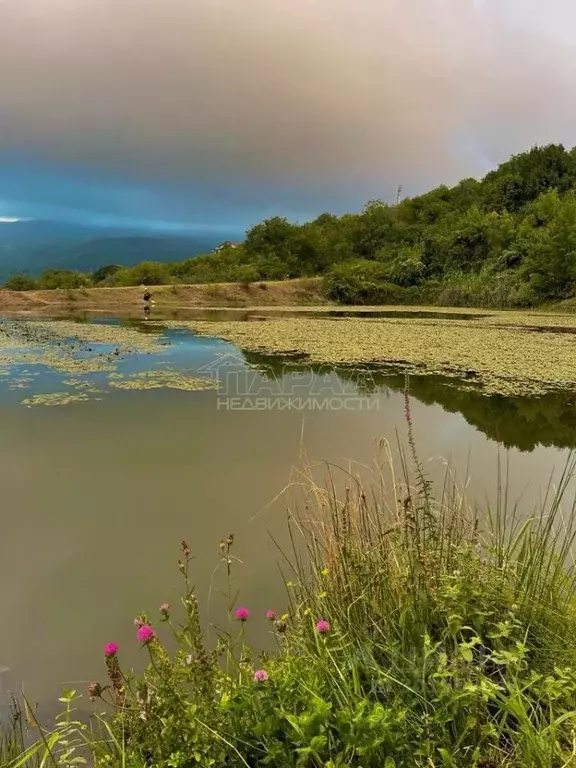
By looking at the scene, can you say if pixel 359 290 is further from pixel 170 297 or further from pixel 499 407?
pixel 499 407

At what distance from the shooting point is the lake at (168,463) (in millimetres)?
2201

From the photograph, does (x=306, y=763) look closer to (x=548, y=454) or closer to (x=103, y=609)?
(x=103, y=609)

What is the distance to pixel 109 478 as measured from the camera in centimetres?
366

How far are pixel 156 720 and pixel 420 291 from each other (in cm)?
2840

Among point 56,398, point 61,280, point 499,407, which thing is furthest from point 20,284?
point 499,407

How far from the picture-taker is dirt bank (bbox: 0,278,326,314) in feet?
69.4

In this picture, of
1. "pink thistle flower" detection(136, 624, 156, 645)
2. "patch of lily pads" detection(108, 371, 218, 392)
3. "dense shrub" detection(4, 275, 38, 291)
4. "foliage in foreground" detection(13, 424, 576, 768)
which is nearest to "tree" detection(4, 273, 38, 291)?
"dense shrub" detection(4, 275, 38, 291)

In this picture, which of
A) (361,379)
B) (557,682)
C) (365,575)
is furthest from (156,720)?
(361,379)

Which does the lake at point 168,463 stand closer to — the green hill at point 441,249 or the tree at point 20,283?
the tree at point 20,283

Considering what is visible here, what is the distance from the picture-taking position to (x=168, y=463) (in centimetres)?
399

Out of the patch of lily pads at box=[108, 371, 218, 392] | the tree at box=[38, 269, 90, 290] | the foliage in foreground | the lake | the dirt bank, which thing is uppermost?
the tree at box=[38, 269, 90, 290]

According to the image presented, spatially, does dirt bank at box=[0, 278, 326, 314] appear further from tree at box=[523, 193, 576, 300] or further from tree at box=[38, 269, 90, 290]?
tree at box=[523, 193, 576, 300]

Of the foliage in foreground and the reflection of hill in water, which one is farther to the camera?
the reflection of hill in water

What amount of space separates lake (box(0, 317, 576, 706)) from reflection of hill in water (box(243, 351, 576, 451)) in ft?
0.11
